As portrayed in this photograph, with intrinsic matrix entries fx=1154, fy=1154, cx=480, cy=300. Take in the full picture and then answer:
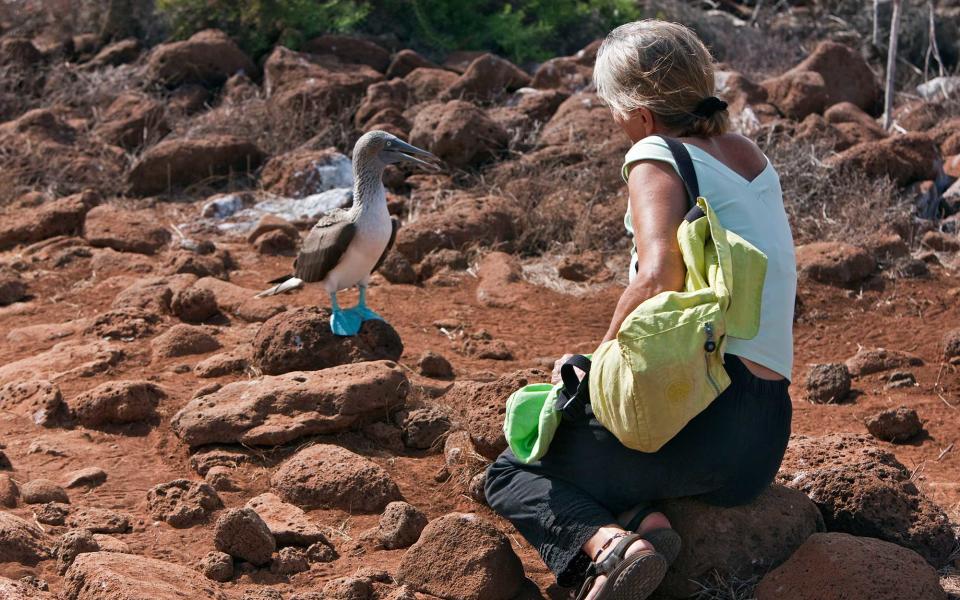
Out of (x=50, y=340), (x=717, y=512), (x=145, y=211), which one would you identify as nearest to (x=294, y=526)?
(x=717, y=512)

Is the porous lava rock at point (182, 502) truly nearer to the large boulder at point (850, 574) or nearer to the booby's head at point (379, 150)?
the large boulder at point (850, 574)

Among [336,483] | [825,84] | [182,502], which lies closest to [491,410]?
[336,483]

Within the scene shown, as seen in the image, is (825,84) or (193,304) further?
(825,84)

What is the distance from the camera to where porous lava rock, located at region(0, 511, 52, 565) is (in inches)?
138

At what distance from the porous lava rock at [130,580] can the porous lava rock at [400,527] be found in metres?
0.62

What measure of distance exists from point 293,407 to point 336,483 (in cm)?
61

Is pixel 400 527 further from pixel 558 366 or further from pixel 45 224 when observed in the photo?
pixel 45 224

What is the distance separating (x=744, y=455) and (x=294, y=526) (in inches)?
61.1

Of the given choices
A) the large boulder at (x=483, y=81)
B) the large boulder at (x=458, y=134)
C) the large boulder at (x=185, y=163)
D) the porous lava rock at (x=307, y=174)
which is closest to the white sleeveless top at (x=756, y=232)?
the large boulder at (x=458, y=134)

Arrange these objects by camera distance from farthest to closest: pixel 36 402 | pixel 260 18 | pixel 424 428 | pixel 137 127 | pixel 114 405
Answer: pixel 260 18 → pixel 137 127 → pixel 36 402 → pixel 114 405 → pixel 424 428

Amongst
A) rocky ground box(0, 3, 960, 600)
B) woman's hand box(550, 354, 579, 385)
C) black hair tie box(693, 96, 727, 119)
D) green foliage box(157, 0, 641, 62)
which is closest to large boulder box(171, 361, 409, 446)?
rocky ground box(0, 3, 960, 600)

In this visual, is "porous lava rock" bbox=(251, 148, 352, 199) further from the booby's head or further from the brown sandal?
the brown sandal

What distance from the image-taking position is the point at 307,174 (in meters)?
9.34

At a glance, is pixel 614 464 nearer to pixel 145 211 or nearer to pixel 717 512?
pixel 717 512
